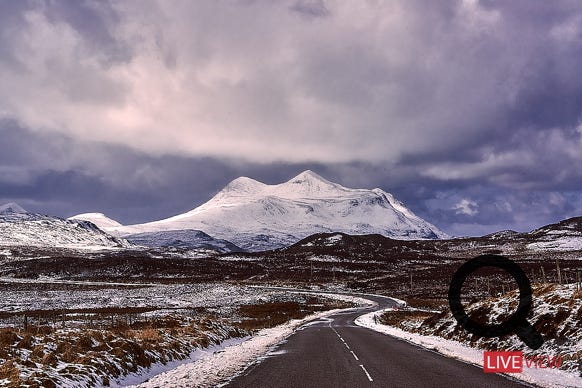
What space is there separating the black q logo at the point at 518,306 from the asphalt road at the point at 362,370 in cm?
331

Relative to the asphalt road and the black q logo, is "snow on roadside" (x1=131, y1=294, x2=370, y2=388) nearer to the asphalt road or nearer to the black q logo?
the asphalt road

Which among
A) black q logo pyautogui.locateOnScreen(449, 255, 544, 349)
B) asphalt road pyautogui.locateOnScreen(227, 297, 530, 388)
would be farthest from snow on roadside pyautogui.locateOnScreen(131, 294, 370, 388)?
black q logo pyautogui.locateOnScreen(449, 255, 544, 349)

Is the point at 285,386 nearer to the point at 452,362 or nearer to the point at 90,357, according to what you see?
the point at 90,357

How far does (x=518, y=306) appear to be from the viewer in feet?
83.0

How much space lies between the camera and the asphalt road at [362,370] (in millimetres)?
14938

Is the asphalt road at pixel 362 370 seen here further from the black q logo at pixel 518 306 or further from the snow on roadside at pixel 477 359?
the black q logo at pixel 518 306

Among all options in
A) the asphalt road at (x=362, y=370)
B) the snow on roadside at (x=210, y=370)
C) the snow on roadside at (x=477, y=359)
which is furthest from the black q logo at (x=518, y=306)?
the snow on roadside at (x=210, y=370)

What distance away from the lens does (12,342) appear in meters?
17.7

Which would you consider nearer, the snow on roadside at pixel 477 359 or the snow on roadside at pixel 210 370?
the snow on roadside at pixel 477 359

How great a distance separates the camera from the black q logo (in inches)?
786

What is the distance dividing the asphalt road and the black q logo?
3.31 metres

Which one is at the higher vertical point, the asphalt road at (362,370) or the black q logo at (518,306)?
the black q logo at (518,306)

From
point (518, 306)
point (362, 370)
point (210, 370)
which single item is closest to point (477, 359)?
point (362, 370)

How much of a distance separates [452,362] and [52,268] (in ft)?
636
